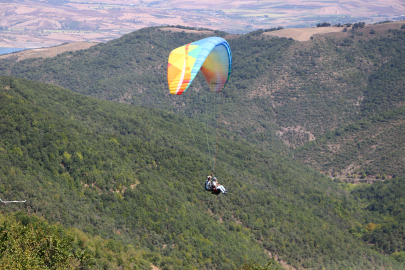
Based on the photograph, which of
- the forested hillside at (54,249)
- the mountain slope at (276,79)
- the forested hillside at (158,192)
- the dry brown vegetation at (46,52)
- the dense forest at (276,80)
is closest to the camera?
the forested hillside at (54,249)

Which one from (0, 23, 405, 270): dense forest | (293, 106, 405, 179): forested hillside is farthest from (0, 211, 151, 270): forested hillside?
(293, 106, 405, 179): forested hillside

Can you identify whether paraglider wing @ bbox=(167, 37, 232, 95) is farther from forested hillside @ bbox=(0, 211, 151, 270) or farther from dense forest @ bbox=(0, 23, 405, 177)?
dense forest @ bbox=(0, 23, 405, 177)

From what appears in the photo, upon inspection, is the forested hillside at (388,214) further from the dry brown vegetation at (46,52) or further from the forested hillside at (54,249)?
the dry brown vegetation at (46,52)

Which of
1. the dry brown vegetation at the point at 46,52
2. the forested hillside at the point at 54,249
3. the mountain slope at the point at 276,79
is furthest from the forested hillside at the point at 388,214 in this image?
the dry brown vegetation at the point at 46,52

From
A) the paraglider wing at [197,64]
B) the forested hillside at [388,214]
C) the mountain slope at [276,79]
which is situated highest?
the paraglider wing at [197,64]

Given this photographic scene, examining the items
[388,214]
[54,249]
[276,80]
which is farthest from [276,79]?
[54,249]

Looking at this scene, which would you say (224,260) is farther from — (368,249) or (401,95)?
(401,95)

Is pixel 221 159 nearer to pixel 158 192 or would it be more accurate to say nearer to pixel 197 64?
pixel 158 192
